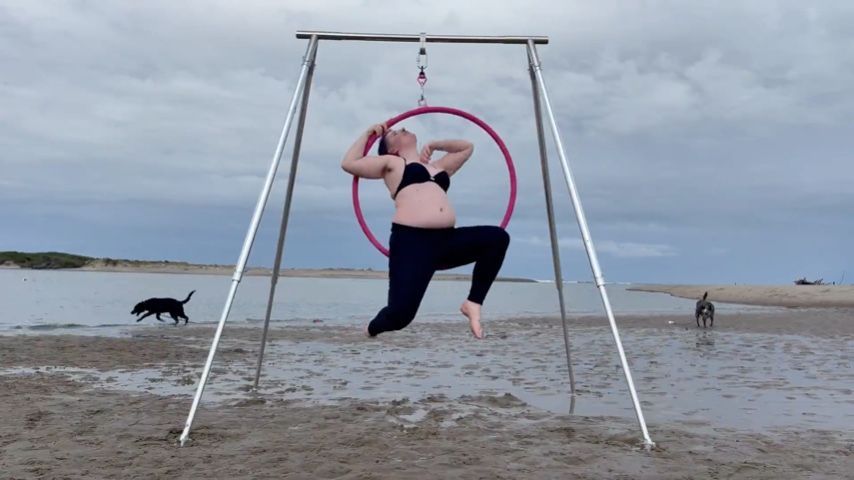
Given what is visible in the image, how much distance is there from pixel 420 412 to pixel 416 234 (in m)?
2.75

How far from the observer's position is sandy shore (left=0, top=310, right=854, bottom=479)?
20.6 ft

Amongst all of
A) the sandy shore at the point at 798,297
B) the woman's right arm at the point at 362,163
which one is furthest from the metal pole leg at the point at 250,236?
the sandy shore at the point at 798,297

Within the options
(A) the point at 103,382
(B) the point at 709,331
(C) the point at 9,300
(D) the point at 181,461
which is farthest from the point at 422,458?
(C) the point at 9,300

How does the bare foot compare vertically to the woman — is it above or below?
below

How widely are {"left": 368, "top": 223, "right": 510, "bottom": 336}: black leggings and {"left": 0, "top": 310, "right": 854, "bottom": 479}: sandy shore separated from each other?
1.27 m

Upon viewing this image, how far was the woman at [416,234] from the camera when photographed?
6.93m

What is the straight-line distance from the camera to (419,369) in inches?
518

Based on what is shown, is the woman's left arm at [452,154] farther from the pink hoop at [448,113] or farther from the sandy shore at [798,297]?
the sandy shore at [798,297]

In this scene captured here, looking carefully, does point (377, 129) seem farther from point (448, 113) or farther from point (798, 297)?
point (798, 297)

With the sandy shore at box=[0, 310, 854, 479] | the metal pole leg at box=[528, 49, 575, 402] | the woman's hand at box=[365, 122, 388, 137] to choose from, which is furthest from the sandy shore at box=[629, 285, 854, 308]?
the woman's hand at box=[365, 122, 388, 137]

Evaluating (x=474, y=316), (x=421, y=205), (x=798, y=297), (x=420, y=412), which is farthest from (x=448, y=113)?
(x=798, y=297)

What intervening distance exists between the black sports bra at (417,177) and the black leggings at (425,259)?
1.47 ft

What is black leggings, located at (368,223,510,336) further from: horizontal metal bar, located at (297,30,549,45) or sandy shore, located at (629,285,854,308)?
sandy shore, located at (629,285,854,308)

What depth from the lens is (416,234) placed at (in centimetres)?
708
